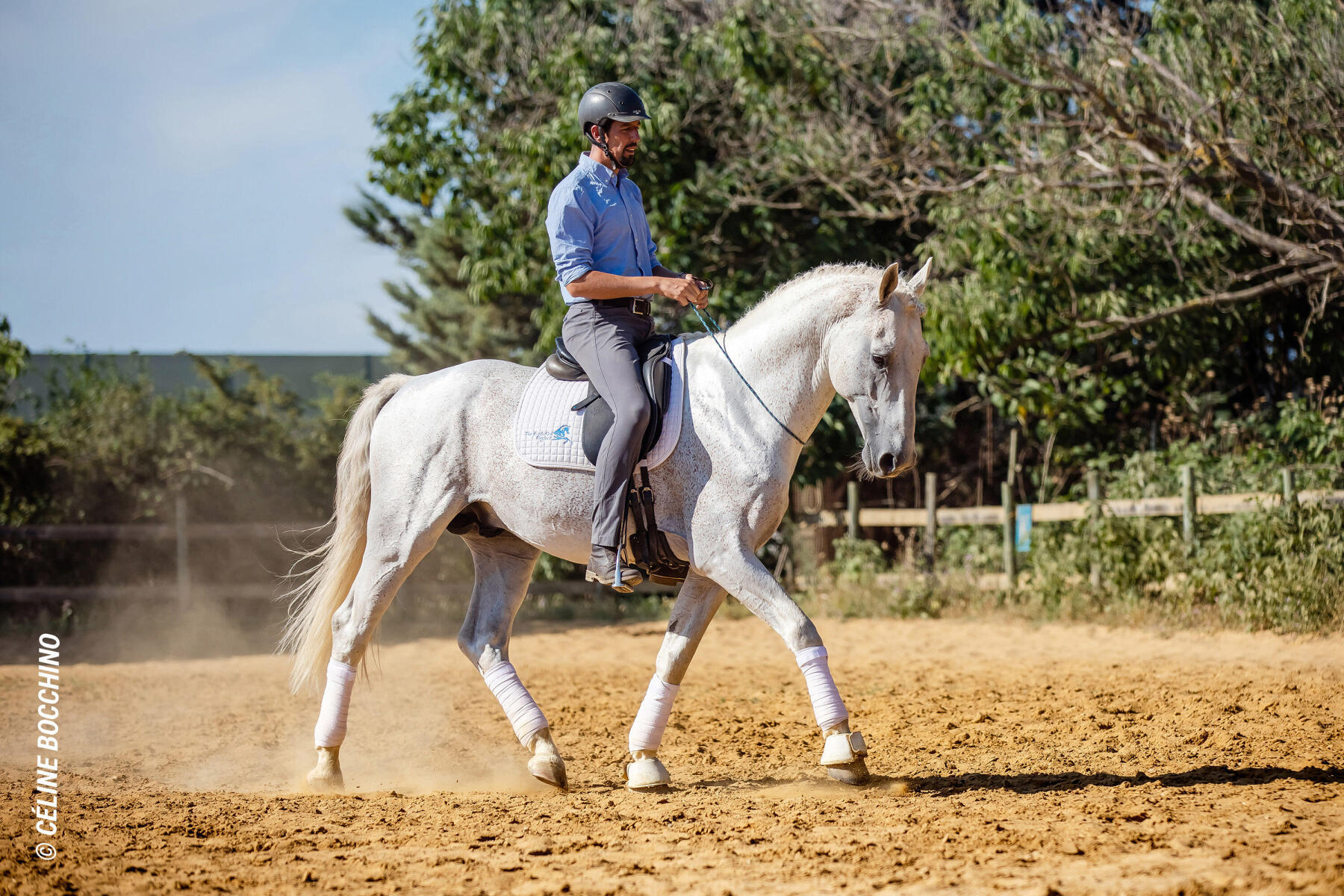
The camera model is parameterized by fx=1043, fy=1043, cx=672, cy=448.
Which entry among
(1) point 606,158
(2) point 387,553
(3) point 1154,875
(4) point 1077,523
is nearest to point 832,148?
(4) point 1077,523

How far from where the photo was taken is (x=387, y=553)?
198 inches

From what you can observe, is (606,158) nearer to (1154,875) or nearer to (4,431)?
(1154,875)

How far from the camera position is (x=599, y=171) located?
15.5 feet

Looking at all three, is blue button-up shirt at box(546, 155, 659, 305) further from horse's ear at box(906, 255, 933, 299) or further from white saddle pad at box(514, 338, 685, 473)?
horse's ear at box(906, 255, 933, 299)

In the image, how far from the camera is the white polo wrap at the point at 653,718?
452 centimetres

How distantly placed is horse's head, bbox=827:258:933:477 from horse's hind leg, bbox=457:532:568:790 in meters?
1.90

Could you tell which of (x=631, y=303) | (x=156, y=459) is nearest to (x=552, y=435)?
(x=631, y=303)

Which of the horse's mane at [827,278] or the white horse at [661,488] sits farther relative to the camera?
the horse's mane at [827,278]

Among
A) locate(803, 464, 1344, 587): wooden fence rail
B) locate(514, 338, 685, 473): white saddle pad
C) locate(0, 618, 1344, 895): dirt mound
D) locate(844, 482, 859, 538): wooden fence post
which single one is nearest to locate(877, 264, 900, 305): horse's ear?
locate(514, 338, 685, 473): white saddle pad

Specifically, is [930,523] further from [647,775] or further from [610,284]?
[610,284]

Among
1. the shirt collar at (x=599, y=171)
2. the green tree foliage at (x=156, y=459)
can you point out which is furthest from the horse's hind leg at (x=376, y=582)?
the green tree foliage at (x=156, y=459)

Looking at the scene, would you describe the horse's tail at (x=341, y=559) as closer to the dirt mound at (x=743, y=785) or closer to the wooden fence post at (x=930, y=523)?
the dirt mound at (x=743, y=785)

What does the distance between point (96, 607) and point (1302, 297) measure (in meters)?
14.9

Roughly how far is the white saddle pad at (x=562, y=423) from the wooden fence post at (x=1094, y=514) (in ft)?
24.9
